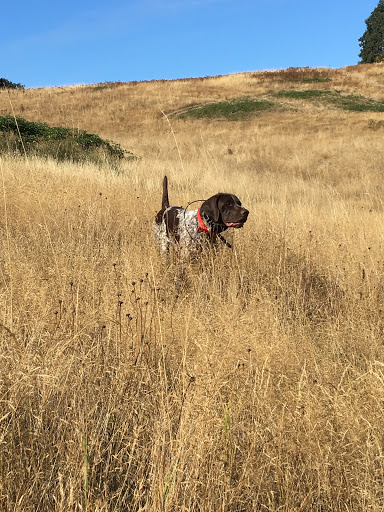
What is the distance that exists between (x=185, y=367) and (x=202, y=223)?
2.22 meters

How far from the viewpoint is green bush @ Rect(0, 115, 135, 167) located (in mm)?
11594

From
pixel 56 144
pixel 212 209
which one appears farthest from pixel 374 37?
pixel 212 209

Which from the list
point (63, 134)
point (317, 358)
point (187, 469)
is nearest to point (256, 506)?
point (187, 469)

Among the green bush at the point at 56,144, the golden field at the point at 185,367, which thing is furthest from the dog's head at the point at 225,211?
the green bush at the point at 56,144

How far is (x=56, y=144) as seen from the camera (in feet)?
40.5

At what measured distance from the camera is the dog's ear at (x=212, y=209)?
4.27m

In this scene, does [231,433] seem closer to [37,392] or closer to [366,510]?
[366,510]

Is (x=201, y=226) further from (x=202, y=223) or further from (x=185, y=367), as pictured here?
(x=185, y=367)

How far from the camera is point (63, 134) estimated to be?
533 inches

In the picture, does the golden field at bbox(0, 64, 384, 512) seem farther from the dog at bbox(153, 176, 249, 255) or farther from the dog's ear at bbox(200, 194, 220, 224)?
the dog's ear at bbox(200, 194, 220, 224)

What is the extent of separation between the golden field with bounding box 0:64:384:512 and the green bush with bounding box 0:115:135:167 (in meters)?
5.76

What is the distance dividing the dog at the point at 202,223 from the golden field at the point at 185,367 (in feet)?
0.76

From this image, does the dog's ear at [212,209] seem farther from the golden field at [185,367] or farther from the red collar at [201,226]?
the golden field at [185,367]

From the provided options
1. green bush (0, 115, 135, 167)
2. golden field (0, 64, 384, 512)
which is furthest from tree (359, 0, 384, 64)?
golden field (0, 64, 384, 512)
